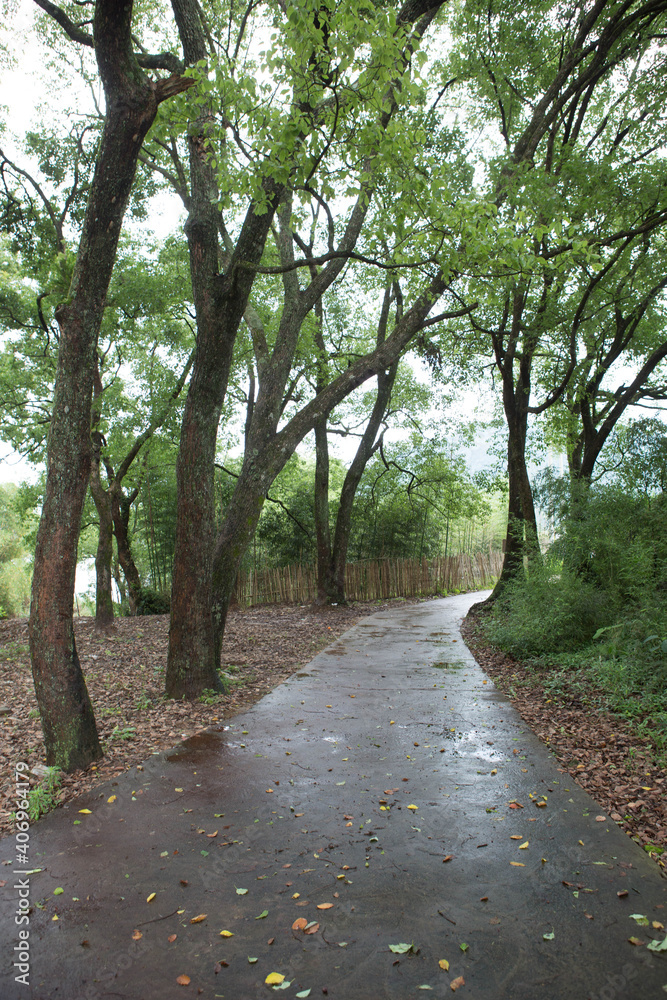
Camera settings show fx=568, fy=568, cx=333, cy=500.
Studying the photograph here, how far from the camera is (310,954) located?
79.7 inches

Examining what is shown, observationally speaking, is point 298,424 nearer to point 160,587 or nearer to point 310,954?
point 310,954

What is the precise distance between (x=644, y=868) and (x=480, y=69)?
10.8m

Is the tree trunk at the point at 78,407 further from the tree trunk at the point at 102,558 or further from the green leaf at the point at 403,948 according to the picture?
the tree trunk at the point at 102,558

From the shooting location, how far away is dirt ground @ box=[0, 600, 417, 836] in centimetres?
392

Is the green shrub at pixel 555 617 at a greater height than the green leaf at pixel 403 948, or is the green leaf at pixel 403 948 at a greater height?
the green shrub at pixel 555 617

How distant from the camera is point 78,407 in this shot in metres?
3.73

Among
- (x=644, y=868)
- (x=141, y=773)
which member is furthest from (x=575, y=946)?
(x=141, y=773)

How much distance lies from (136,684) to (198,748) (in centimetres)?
205

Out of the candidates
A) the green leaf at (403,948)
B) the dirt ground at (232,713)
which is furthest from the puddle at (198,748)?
the green leaf at (403,948)

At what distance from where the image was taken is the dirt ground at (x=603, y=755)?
296cm

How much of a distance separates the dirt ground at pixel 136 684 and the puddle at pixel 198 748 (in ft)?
0.44

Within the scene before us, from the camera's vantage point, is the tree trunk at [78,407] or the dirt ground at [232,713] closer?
the dirt ground at [232,713]

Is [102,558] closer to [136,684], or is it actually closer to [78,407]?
[136,684]

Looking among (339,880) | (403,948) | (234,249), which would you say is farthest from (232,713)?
(234,249)
